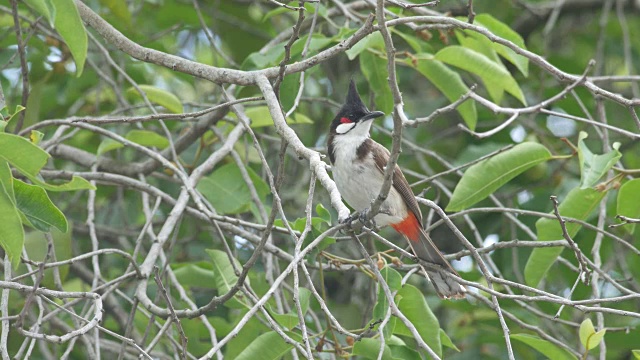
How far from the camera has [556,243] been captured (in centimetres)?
237

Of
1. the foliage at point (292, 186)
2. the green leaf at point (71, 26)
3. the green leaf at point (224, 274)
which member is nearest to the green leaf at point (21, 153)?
the foliage at point (292, 186)

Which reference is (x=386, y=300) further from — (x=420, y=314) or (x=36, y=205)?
(x=36, y=205)

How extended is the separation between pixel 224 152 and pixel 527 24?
2.54 metres

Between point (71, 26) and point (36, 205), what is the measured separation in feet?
1.63

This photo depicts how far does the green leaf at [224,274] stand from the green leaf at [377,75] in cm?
102

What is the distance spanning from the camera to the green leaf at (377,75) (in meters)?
3.35

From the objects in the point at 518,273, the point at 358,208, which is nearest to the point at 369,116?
the point at 358,208

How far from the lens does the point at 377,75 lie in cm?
340

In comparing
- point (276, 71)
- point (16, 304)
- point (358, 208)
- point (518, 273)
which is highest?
point (276, 71)

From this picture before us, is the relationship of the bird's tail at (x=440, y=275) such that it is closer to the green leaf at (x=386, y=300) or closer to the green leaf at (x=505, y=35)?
the green leaf at (x=386, y=300)

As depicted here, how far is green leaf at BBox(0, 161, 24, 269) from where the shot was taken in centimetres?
201

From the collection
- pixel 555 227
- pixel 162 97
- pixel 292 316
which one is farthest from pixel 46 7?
pixel 555 227

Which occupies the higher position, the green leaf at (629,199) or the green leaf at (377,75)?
the green leaf at (377,75)

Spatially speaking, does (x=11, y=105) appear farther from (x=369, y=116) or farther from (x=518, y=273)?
(x=518, y=273)
